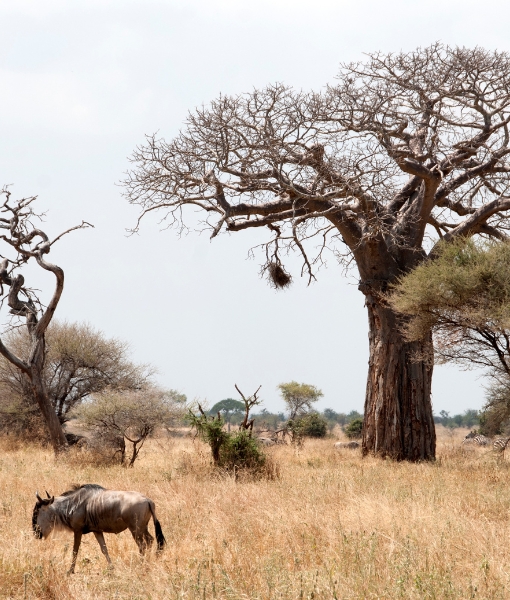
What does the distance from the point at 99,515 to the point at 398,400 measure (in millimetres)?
8902

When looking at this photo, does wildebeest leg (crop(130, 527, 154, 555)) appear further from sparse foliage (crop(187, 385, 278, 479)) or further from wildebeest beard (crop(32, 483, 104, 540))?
sparse foliage (crop(187, 385, 278, 479))

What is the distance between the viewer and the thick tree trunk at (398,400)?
13469mm

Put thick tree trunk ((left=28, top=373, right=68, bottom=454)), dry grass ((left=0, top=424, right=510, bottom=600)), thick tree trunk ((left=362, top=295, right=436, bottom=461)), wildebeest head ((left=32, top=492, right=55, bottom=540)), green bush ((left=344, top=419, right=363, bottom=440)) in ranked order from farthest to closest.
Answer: green bush ((left=344, top=419, right=363, bottom=440))
thick tree trunk ((left=28, top=373, right=68, bottom=454))
thick tree trunk ((left=362, top=295, right=436, bottom=461))
wildebeest head ((left=32, top=492, right=55, bottom=540))
dry grass ((left=0, top=424, right=510, bottom=600))

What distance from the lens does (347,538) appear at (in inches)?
230

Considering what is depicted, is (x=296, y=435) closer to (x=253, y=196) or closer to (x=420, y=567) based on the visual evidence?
(x=253, y=196)

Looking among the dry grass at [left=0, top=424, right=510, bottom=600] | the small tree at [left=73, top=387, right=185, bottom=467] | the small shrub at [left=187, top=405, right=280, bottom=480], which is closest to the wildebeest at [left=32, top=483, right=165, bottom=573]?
the dry grass at [left=0, top=424, right=510, bottom=600]

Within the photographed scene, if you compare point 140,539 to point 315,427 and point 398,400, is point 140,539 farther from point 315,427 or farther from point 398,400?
point 315,427

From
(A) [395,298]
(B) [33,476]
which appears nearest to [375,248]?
(A) [395,298]

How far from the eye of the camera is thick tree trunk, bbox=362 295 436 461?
13469 millimetres

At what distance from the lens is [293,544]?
5902 mm

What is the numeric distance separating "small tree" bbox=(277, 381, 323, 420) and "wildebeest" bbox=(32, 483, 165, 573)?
101 ft

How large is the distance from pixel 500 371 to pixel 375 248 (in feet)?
12.2

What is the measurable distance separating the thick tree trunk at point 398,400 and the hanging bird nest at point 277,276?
2877 mm

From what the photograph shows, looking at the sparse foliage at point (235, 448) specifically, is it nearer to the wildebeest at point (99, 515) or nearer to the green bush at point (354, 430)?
the wildebeest at point (99, 515)
